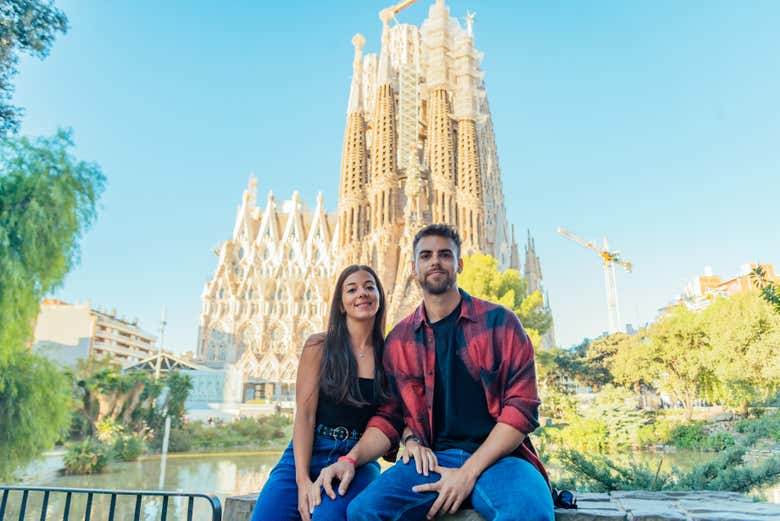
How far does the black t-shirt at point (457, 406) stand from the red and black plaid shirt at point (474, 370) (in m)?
0.03

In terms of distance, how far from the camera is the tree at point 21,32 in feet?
23.6

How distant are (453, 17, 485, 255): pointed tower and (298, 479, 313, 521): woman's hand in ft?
83.2

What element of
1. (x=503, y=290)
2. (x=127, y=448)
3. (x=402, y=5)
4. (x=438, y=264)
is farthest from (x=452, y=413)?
(x=402, y=5)

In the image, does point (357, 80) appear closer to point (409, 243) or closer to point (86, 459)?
point (409, 243)

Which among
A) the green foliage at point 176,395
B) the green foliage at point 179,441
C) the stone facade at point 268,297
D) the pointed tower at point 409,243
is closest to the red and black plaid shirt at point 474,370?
the green foliage at point 179,441

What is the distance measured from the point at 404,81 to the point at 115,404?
2403 cm

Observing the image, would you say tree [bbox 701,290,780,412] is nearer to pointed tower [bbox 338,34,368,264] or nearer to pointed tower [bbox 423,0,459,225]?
pointed tower [bbox 423,0,459,225]

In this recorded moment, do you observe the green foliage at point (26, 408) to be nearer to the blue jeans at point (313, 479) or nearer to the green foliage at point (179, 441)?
the blue jeans at point (313, 479)

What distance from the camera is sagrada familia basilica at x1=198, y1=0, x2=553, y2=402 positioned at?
29047mm

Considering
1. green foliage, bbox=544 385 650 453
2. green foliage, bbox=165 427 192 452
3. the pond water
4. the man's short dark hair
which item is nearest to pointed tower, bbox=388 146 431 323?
the pond water

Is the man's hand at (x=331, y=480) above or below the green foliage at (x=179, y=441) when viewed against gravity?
above

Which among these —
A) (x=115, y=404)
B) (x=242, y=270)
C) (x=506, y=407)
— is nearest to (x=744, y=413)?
(x=506, y=407)

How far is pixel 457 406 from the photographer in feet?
6.66

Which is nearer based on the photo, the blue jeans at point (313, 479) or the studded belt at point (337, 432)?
the blue jeans at point (313, 479)
